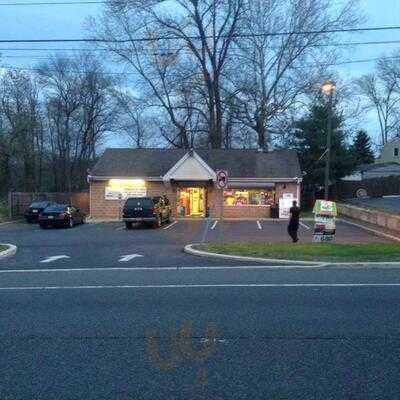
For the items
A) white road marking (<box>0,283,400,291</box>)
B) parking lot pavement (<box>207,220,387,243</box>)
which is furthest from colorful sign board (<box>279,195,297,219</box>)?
white road marking (<box>0,283,400,291</box>)

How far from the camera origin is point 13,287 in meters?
11.8

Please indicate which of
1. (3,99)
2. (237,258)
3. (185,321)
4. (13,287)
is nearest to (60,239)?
(237,258)

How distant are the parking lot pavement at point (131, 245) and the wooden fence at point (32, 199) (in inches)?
537

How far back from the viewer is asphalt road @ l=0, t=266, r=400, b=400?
17.7ft

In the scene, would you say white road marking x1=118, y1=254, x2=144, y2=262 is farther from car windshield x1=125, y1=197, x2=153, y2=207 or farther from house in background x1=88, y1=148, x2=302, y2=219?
house in background x1=88, y1=148, x2=302, y2=219

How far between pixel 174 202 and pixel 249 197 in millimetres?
5342

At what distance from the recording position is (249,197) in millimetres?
42688

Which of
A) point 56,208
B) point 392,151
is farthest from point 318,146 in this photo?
point 392,151

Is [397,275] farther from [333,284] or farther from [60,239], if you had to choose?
[60,239]

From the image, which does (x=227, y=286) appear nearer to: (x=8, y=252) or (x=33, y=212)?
(x=8, y=252)

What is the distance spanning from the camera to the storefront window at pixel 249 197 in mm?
42531

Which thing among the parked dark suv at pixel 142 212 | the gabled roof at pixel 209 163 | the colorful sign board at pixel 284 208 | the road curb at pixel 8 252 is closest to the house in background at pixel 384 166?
the gabled roof at pixel 209 163

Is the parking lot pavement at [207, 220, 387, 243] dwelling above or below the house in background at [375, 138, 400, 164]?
below

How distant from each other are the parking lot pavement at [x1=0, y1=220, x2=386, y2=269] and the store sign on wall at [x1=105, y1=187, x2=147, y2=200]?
28.6ft
